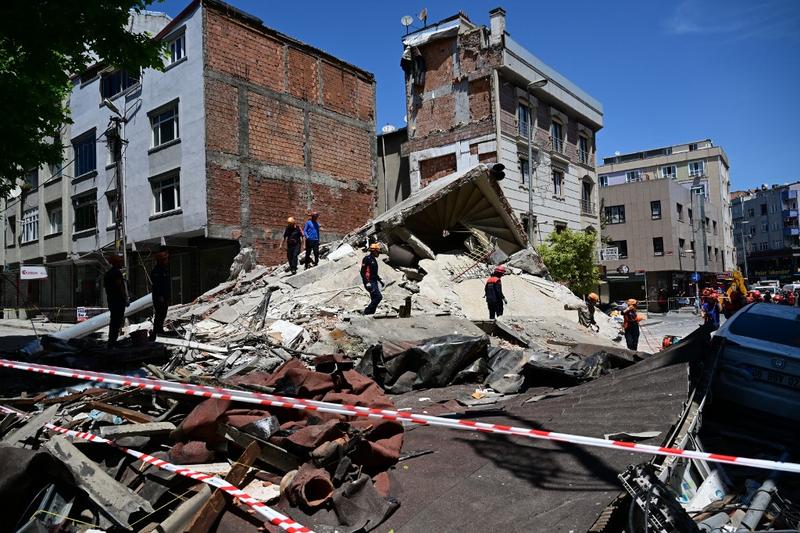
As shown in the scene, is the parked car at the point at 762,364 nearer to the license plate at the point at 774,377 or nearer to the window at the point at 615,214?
the license plate at the point at 774,377

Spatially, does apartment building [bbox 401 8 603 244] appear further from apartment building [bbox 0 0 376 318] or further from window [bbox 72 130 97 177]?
window [bbox 72 130 97 177]

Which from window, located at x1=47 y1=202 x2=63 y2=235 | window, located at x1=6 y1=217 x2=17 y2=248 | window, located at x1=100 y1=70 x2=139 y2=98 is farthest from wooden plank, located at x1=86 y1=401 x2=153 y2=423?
window, located at x1=6 y1=217 x2=17 y2=248

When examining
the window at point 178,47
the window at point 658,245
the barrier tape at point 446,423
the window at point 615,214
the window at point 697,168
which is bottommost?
the barrier tape at point 446,423

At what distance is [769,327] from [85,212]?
26.7 m

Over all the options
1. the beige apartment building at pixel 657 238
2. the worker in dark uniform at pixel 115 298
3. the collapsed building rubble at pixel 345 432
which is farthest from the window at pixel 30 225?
the beige apartment building at pixel 657 238

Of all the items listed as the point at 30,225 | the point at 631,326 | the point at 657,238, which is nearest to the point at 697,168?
the point at 657,238

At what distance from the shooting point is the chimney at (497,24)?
24156 mm

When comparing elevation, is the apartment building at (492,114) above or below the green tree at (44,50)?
above

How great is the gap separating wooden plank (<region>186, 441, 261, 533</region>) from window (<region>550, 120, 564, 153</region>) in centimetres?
2703

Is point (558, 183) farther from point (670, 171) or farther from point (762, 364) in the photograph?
point (670, 171)

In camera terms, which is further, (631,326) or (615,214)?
(615,214)

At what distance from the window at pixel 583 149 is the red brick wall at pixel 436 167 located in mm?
9505

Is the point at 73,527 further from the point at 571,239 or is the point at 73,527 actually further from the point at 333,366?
the point at 571,239

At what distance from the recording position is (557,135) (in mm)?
28625
